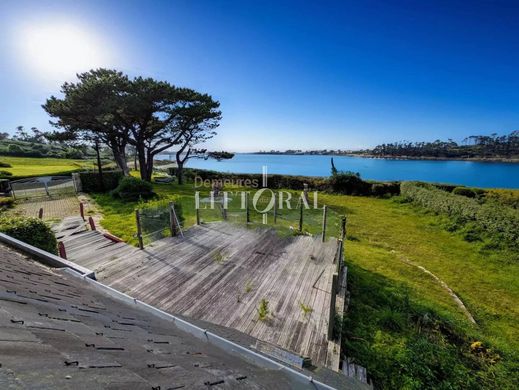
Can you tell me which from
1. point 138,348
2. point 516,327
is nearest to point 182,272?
point 138,348

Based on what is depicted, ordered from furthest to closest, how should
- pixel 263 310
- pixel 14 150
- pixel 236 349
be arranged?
pixel 14 150 → pixel 263 310 → pixel 236 349

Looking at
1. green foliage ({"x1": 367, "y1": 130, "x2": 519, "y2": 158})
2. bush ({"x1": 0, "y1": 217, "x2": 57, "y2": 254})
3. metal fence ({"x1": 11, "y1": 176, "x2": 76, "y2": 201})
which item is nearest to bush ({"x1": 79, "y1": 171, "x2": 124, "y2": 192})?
metal fence ({"x1": 11, "y1": 176, "x2": 76, "y2": 201})

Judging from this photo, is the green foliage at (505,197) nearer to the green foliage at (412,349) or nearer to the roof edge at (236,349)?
the green foliage at (412,349)

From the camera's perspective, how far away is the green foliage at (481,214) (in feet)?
35.0

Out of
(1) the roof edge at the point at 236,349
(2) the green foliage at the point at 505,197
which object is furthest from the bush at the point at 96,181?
(2) the green foliage at the point at 505,197

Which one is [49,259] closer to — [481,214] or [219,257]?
[219,257]

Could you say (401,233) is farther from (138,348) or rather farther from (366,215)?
(138,348)

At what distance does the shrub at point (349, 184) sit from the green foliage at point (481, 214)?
6011 millimetres

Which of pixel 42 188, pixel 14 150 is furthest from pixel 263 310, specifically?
pixel 14 150

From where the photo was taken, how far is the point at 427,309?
592 centimetres

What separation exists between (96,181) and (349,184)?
22.5 m

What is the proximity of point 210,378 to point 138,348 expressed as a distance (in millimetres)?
487

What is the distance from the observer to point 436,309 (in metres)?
6.05

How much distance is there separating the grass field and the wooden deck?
1.00 meters
